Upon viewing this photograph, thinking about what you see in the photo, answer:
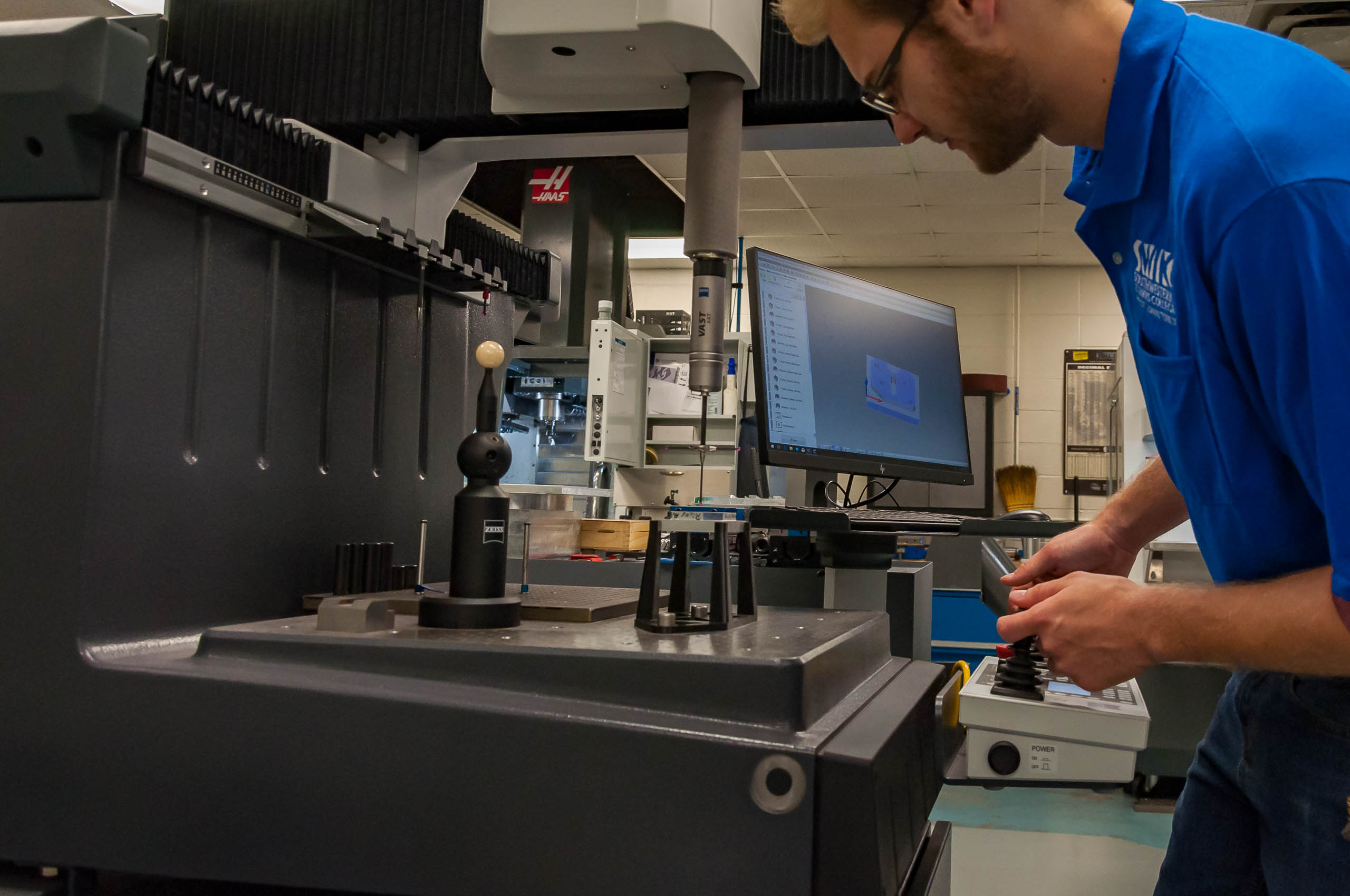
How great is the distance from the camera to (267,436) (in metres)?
0.76

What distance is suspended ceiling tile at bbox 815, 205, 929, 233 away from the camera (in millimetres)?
6059

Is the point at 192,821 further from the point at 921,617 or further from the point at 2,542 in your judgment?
the point at 921,617

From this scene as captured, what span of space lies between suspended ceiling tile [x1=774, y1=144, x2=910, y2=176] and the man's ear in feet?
14.4

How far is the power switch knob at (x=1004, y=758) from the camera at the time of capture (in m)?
0.83

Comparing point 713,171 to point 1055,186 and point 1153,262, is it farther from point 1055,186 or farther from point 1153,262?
point 1055,186

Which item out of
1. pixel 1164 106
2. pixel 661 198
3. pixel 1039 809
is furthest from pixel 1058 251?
pixel 1164 106

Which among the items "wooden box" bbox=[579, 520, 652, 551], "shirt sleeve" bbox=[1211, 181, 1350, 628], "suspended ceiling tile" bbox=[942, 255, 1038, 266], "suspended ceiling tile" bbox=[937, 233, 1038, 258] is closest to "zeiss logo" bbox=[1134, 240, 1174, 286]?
"shirt sleeve" bbox=[1211, 181, 1350, 628]

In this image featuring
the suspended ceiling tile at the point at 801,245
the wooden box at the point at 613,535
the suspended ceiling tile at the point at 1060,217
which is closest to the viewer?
the wooden box at the point at 613,535

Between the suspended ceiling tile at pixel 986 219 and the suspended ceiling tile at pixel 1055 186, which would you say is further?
the suspended ceiling tile at pixel 986 219

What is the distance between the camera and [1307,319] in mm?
513

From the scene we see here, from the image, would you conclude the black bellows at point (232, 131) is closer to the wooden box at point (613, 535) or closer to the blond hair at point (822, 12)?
the blond hair at point (822, 12)

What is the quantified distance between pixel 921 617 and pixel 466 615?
827 millimetres

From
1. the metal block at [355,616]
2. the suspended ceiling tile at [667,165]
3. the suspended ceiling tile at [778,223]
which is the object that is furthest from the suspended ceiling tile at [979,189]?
the metal block at [355,616]

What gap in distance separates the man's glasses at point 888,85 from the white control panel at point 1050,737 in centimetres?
51
